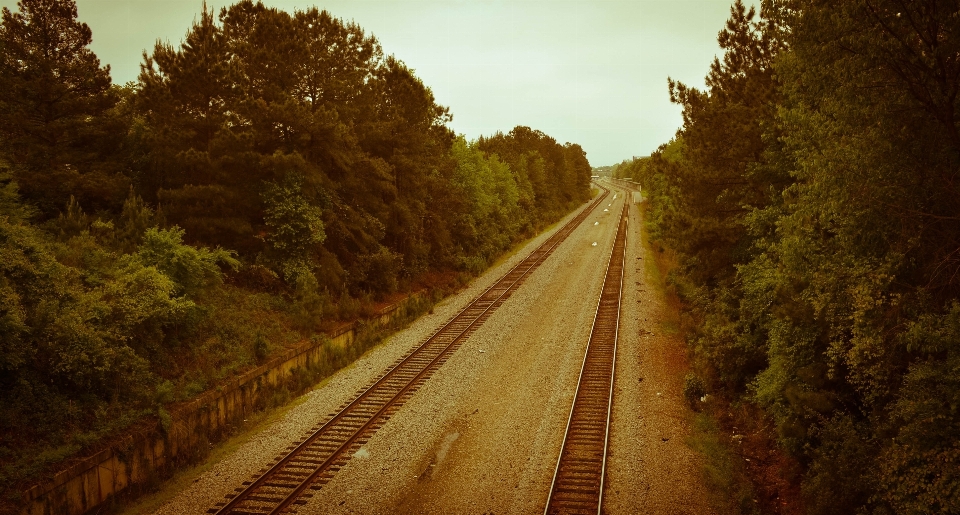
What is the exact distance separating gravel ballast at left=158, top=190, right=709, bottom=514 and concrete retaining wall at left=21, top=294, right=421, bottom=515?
151 centimetres

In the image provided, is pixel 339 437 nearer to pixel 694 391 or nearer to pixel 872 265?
pixel 694 391

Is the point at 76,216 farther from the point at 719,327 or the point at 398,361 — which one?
the point at 719,327

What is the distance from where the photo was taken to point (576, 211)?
245 feet

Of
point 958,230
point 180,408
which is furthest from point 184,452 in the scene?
point 958,230

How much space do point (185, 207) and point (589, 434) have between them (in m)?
16.6

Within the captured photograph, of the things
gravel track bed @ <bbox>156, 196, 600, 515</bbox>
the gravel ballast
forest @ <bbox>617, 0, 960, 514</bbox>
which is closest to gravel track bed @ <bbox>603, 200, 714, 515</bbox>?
the gravel ballast

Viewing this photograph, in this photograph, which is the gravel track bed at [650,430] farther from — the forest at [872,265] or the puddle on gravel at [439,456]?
the puddle on gravel at [439,456]

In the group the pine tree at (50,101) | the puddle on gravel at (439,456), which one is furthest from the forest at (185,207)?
the puddle on gravel at (439,456)

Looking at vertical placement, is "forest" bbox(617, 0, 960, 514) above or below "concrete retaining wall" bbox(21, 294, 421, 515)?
above

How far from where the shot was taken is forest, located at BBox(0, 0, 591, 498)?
11555mm

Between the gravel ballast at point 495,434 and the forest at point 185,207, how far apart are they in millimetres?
2969

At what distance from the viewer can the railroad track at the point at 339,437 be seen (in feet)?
33.8

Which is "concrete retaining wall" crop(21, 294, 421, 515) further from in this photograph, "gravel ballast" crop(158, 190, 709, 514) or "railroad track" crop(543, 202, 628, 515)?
"railroad track" crop(543, 202, 628, 515)

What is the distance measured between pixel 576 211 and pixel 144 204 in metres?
60.9
